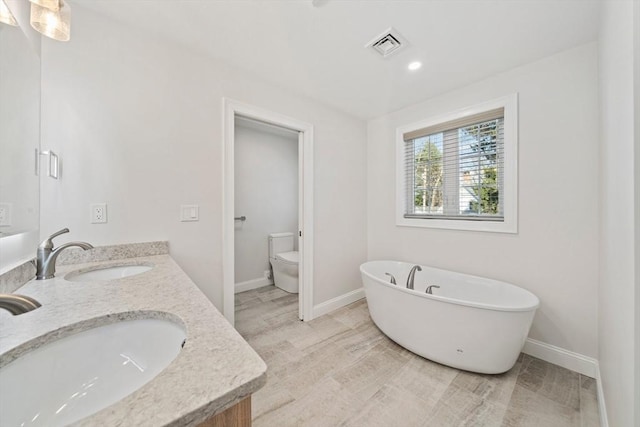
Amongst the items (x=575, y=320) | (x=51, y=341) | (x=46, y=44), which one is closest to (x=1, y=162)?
(x=51, y=341)

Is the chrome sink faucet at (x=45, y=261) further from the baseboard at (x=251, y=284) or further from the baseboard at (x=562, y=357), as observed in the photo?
the baseboard at (x=562, y=357)

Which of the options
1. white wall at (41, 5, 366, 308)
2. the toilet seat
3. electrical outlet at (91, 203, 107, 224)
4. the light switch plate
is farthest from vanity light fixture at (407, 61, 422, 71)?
electrical outlet at (91, 203, 107, 224)

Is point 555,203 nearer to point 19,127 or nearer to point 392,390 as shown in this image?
point 392,390

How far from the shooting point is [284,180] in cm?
369

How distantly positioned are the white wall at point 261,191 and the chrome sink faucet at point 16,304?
2.82 metres

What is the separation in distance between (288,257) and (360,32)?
255 cm

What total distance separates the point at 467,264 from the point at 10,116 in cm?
305

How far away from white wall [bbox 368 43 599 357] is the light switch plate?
2.38 metres

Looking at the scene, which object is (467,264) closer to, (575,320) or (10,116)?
(575,320)

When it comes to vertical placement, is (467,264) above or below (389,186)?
below

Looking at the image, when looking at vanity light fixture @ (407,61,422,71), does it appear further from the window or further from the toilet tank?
the toilet tank

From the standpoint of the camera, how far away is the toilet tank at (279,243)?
3441mm

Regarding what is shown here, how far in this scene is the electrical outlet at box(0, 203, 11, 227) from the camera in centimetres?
87

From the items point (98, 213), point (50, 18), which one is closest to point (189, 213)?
point (98, 213)
